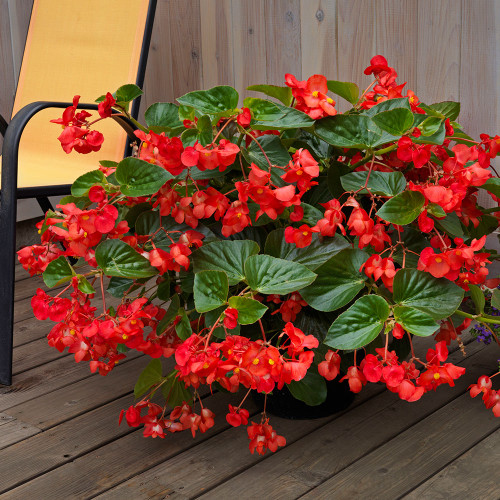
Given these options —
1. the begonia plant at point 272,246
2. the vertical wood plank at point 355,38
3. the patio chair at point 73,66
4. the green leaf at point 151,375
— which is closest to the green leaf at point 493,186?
the begonia plant at point 272,246

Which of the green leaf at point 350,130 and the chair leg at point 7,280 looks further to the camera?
the chair leg at point 7,280

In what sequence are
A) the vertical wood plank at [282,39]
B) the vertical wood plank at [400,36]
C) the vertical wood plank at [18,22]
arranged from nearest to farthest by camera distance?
the vertical wood plank at [400,36] → the vertical wood plank at [282,39] → the vertical wood plank at [18,22]

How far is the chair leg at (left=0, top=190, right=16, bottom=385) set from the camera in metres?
1.52

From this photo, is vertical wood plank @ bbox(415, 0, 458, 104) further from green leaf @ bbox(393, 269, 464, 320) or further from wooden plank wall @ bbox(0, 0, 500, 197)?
green leaf @ bbox(393, 269, 464, 320)

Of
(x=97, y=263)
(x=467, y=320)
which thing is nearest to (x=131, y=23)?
(x=97, y=263)

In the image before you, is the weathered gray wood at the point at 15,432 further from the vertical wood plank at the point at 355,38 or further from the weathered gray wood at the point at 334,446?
the vertical wood plank at the point at 355,38

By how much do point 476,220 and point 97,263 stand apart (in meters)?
0.65

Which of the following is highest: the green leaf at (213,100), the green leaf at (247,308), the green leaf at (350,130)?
the green leaf at (213,100)

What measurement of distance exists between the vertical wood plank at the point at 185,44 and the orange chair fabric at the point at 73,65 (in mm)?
282

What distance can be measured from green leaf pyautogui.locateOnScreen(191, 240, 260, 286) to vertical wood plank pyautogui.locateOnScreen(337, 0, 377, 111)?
104 cm

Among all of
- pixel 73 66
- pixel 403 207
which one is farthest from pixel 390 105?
pixel 73 66

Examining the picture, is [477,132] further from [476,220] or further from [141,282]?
[141,282]

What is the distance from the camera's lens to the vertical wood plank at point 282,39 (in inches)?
81.7

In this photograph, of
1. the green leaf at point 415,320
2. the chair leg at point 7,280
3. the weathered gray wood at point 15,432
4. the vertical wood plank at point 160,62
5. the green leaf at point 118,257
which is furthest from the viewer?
the vertical wood plank at point 160,62
